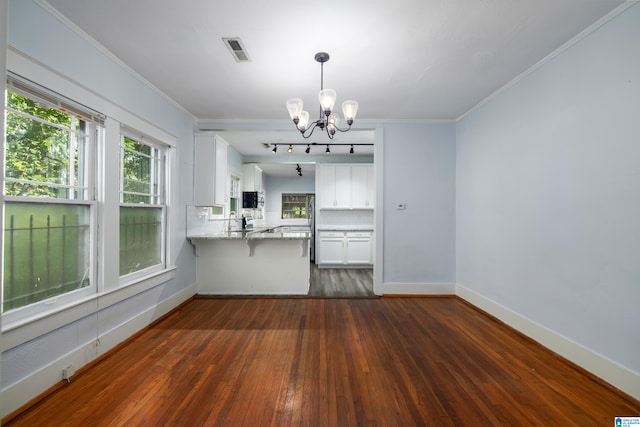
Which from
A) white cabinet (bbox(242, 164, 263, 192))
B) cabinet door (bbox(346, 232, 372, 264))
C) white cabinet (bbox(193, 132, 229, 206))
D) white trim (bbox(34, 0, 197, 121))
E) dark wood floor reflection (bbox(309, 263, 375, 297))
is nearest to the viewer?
white trim (bbox(34, 0, 197, 121))

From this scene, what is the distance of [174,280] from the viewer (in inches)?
144

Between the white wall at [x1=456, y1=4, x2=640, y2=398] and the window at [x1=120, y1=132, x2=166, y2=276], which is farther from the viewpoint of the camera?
the window at [x1=120, y1=132, x2=166, y2=276]

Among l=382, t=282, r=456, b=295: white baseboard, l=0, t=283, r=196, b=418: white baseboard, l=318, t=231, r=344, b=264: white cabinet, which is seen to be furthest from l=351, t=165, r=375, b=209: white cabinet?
l=0, t=283, r=196, b=418: white baseboard

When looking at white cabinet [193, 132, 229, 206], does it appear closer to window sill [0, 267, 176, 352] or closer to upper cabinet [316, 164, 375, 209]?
window sill [0, 267, 176, 352]

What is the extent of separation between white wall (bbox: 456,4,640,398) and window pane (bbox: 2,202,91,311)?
A: 406 cm

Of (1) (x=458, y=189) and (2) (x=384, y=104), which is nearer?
(2) (x=384, y=104)

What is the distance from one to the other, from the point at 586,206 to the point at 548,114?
929mm

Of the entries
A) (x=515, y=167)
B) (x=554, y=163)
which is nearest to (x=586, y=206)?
(x=554, y=163)

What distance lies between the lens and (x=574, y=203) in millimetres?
2377

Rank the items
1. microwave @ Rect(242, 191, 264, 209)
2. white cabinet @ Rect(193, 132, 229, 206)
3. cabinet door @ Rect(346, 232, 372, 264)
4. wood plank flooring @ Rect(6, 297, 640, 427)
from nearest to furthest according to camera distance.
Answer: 1. wood plank flooring @ Rect(6, 297, 640, 427)
2. white cabinet @ Rect(193, 132, 229, 206)
3. microwave @ Rect(242, 191, 264, 209)
4. cabinet door @ Rect(346, 232, 372, 264)

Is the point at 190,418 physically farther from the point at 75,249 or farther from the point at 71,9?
the point at 71,9

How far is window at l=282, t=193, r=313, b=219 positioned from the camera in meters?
8.41

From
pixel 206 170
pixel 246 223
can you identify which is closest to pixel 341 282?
pixel 246 223

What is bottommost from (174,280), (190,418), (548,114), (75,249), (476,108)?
(190,418)
